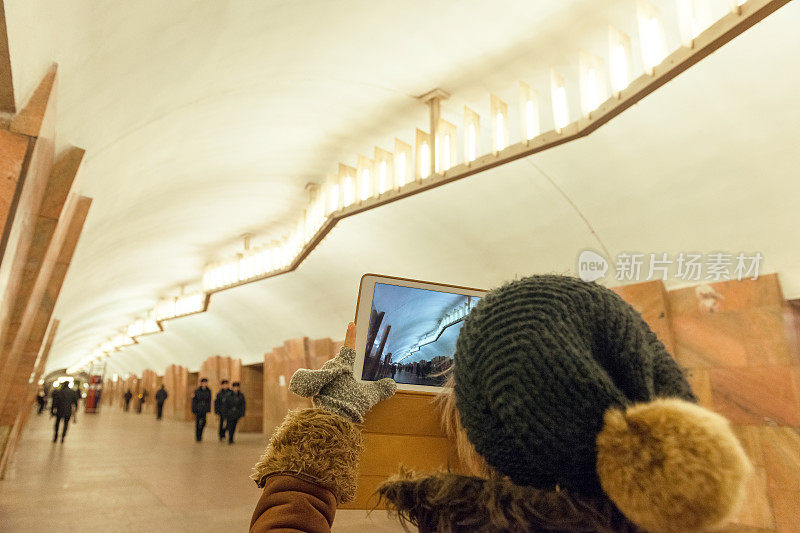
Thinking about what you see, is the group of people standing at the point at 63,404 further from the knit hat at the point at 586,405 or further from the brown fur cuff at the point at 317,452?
the knit hat at the point at 586,405

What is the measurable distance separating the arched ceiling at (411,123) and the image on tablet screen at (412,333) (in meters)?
1.85

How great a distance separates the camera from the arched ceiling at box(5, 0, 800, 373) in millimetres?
3930

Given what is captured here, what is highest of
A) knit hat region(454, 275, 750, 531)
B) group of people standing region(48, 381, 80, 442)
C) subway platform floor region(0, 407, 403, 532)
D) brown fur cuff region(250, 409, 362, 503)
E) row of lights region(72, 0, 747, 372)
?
row of lights region(72, 0, 747, 372)

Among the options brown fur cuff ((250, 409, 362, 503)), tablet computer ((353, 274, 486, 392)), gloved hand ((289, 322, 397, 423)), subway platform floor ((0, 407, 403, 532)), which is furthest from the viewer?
subway platform floor ((0, 407, 403, 532))

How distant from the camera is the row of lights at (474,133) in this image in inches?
152

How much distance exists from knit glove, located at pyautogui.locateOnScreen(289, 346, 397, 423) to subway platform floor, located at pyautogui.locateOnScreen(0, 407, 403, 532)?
4.17 meters

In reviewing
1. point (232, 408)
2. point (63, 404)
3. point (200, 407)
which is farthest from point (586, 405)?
point (63, 404)

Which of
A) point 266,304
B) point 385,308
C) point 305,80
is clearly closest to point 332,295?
point 266,304

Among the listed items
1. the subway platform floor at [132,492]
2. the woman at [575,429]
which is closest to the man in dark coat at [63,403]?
the subway platform floor at [132,492]

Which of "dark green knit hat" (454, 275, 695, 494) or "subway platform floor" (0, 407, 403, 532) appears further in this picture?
"subway platform floor" (0, 407, 403, 532)

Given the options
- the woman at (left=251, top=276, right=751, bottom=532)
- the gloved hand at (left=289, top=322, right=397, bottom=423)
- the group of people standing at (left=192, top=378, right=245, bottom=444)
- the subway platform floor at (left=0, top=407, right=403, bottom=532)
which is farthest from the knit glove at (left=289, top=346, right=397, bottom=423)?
the group of people standing at (left=192, top=378, right=245, bottom=444)

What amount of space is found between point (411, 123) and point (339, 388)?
597 centimetres

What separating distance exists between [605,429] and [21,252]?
3.67 metres

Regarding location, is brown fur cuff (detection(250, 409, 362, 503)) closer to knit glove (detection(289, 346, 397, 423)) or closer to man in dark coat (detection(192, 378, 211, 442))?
knit glove (detection(289, 346, 397, 423))
